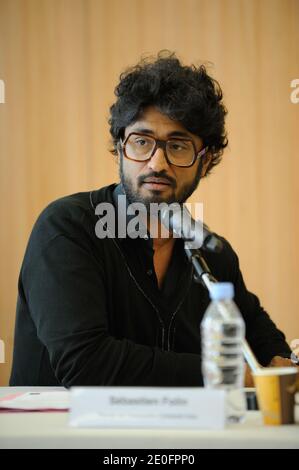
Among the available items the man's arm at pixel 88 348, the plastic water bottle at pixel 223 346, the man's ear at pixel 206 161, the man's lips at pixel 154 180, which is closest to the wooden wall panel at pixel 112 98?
the man's ear at pixel 206 161

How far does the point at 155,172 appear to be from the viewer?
5.39 ft

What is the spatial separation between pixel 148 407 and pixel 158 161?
0.93 meters

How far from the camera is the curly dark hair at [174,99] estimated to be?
1.75 metres

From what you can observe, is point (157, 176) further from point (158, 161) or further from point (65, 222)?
point (65, 222)

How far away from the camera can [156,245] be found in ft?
5.89

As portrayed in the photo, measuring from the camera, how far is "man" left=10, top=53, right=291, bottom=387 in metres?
1.25

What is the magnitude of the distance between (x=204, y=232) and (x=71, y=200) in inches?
29.9

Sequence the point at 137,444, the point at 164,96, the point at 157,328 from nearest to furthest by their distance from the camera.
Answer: the point at 137,444, the point at 157,328, the point at 164,96

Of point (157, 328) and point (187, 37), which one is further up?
point (187, 37)

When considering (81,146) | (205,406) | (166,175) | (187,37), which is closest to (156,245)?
(166,175)

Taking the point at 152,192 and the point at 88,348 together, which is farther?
the point at 152,192

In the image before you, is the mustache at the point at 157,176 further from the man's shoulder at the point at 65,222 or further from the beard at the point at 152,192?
the man's shoulder at the point at 65,222

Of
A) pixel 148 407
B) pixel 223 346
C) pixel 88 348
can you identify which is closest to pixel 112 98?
pixel 88 348
